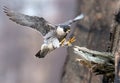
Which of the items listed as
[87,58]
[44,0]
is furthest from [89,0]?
[44,0]

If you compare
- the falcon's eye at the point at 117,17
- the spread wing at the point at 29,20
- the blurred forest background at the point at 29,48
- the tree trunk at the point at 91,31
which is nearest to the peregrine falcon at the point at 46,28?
the spread wing at the point at 29,20

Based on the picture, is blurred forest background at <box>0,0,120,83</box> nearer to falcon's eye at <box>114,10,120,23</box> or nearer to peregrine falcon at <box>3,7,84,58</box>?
falcon's eye at <box>114,10,120,23</box>

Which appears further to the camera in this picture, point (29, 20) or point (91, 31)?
point (91, 31)

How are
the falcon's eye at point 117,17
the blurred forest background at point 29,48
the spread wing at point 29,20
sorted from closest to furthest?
the spread wing at point 29,20 < the falcon's eye at point 117,17 < the blurred forest background at point 29,48

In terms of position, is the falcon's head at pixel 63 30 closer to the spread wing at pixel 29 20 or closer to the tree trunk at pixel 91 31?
the spread wing at pixel 29 20

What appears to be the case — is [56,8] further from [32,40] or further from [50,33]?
[50,33]

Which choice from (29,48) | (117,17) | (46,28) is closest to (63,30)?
(46,28)

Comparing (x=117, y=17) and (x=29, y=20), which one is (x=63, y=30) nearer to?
(x=29, y=20)

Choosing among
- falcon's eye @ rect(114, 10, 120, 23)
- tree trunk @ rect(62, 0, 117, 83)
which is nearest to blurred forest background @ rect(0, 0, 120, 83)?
tree trunk @ rect(62, 0, 117, 83)
